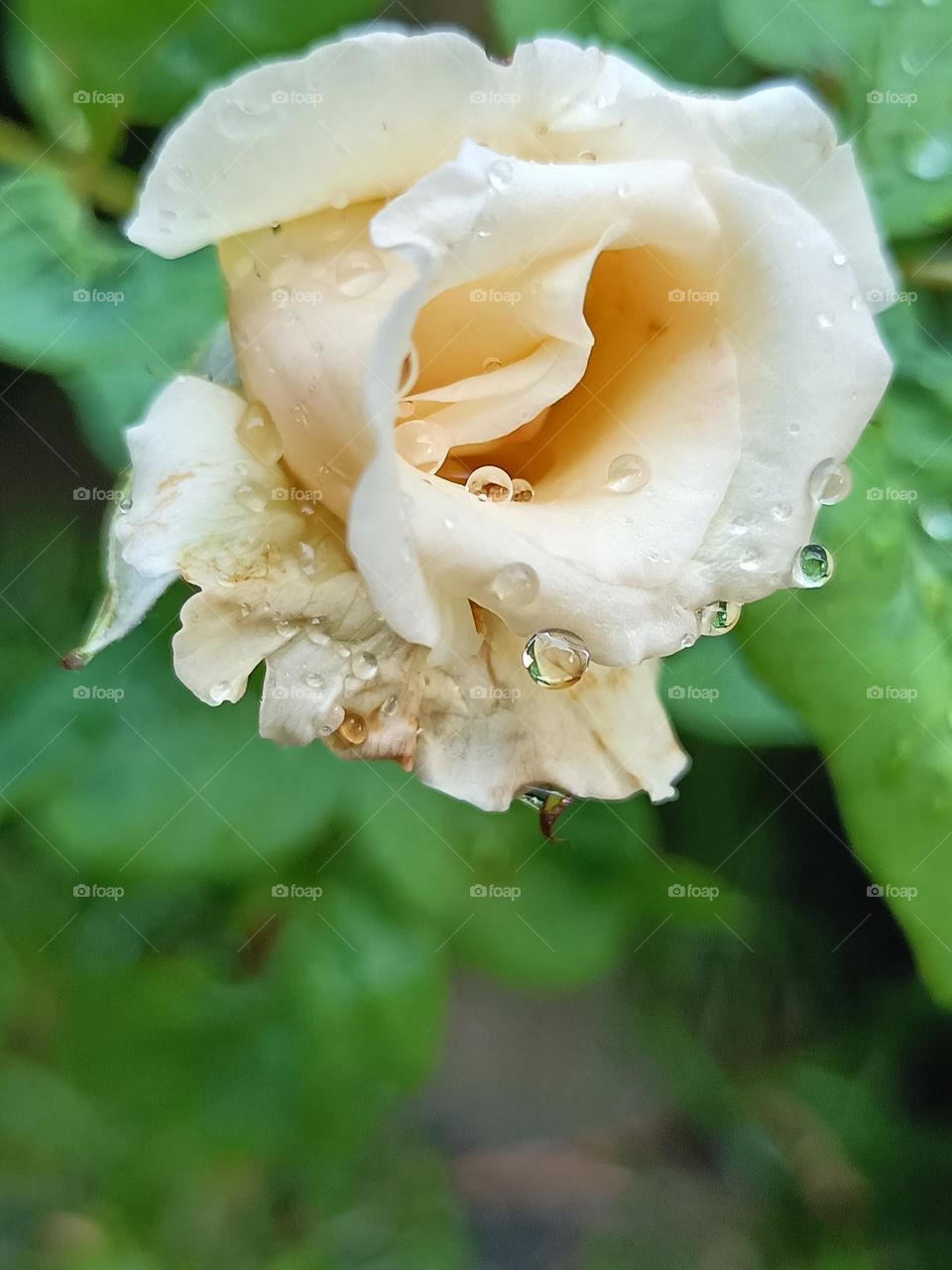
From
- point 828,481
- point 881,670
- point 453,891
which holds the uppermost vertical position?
point 828,481

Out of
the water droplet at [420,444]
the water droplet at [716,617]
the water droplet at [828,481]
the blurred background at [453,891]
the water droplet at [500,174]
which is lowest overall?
the blurred background at [453,891]

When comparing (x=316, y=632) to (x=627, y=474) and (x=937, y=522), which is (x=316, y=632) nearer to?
(x=627, y=474)

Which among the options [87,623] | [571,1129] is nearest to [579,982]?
[571,1129]

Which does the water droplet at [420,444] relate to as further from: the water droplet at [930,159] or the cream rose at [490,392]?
the water droplet at [930,159]

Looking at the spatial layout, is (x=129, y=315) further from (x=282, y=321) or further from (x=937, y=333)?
(x=937, y=333)

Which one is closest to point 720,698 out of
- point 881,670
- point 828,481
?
point 881,670

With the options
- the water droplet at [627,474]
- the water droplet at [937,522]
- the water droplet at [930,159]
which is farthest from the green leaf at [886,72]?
the water droplet at [627,474]
